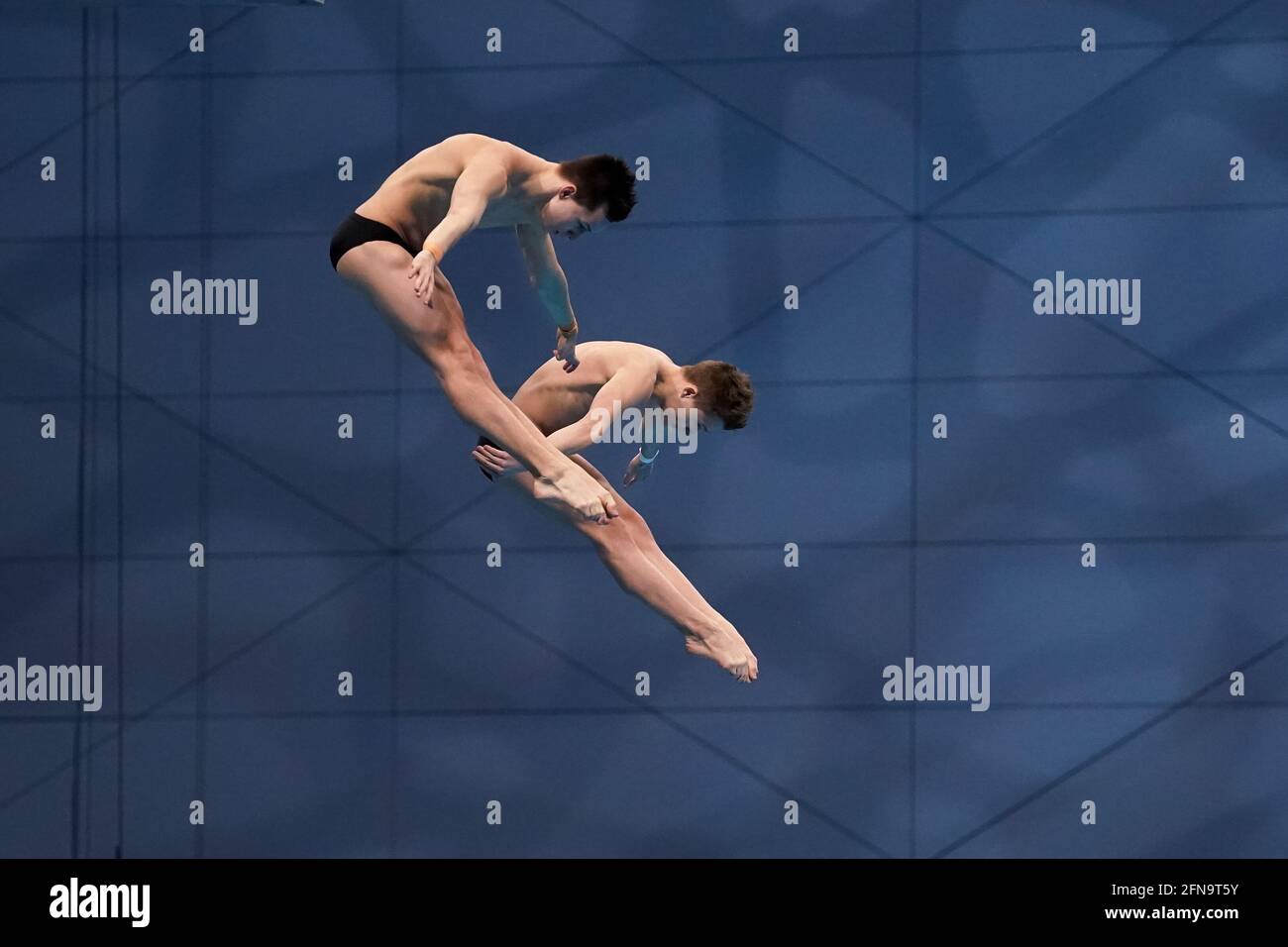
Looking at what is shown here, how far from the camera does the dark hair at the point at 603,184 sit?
5609 millimetres

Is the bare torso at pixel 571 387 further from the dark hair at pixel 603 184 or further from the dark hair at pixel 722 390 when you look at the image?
the dark hair at pixel 603 184

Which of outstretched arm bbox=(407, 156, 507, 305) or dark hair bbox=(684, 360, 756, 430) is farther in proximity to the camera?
dark hair bbox=(684, 360, 756, 430)

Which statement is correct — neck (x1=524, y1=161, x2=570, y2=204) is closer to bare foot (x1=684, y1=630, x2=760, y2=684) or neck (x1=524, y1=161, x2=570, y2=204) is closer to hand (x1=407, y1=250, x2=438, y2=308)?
hand (x1=407, y1=250, x2=438, y2=308)

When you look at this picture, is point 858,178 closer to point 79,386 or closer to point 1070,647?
point 1070,647

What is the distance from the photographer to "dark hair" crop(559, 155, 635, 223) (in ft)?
18.4

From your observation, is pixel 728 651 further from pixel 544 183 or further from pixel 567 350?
pixel 544 183

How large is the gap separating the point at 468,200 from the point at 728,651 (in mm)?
2170

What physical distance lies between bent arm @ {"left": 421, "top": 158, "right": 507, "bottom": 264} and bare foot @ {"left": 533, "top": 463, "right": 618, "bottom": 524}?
92cm

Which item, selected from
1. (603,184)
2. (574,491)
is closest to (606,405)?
(574,491)

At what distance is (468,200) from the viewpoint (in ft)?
17.4

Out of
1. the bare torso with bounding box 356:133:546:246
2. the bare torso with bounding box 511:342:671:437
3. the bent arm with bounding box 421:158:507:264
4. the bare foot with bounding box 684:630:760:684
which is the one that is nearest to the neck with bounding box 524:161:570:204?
the bare torso with bounding box 356:133:546:246

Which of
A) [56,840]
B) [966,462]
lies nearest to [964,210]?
[966,462]

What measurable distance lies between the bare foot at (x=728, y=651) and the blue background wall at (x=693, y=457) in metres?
0.68

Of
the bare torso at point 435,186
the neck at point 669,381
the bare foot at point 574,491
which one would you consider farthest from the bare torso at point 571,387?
the bare torso at point 435,186
